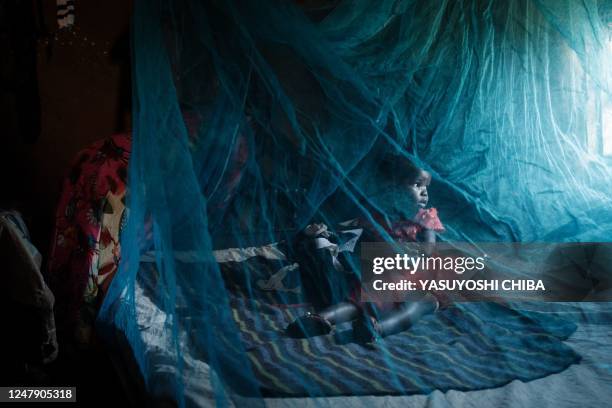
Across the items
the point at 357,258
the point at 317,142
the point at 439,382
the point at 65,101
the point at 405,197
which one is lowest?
the point at 439,382

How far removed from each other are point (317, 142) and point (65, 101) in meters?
1.62

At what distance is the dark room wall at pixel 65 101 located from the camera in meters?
2.48

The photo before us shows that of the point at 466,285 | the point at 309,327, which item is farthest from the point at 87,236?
the point at 466,285

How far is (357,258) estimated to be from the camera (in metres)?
1.55

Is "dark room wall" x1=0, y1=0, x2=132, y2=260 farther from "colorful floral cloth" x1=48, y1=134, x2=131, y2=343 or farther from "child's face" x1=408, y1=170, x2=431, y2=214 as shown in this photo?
"child's face" x1=408, y1=170, x2=431, y2=214

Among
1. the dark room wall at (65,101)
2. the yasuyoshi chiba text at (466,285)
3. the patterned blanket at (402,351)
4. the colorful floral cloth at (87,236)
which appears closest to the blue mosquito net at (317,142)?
the patterned blanket at (402,351)

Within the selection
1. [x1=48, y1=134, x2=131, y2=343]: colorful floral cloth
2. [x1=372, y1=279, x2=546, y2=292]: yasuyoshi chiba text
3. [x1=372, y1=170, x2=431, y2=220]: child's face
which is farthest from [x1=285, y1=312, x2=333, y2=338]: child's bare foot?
[x1=48, y1=134, x2=131, y2=343]: colorful floral cloth

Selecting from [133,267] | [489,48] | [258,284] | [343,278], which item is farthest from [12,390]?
[489,48]

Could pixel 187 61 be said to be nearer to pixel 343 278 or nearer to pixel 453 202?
pixel 343 278

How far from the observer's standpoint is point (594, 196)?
176 centimetres

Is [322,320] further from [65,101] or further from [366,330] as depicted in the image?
[65,101]

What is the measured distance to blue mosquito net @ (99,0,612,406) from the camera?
4.22ft

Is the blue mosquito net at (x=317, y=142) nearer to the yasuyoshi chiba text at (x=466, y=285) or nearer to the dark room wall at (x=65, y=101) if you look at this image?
the yasuyoshi chiba text at (x=466, y=285)

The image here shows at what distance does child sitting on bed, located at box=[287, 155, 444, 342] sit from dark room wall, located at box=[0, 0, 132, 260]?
1.45 meters
